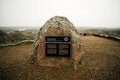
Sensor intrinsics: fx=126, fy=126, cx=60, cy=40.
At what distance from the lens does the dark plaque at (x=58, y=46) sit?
337 inches

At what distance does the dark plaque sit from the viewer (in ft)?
28.1

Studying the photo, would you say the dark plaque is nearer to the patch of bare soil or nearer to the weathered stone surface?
the weathered stone surface

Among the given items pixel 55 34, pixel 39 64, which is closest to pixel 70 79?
pixel 39 64

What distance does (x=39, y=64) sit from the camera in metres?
8.93

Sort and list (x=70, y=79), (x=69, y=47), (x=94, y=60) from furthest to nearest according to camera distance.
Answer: (x=94, y=60)
(x=69, y=47)
(x=70, y=79)

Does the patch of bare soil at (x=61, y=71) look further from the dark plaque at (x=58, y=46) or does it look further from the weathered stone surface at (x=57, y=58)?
the dark plaque at (x=58, y=46)

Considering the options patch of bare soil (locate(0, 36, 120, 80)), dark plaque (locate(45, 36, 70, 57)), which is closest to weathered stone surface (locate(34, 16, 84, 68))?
dark plaque (locate(45, 36, 70, 57))

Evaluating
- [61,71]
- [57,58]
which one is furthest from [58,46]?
[61,71]

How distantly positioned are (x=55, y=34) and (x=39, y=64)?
240 centimetres

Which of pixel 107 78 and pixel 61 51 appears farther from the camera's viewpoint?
pixel 61 51

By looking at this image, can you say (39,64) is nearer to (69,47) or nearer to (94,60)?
(69,47)

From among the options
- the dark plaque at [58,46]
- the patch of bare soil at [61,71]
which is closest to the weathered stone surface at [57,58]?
the dark plaque at [58,46]

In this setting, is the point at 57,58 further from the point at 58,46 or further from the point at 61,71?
the point at 61,71

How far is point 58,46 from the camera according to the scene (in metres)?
8.83
